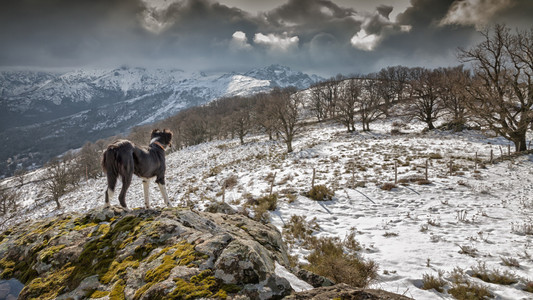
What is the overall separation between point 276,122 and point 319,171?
1748cm

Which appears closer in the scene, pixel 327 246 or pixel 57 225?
pixel 57 225

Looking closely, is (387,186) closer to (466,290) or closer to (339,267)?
(466,290)

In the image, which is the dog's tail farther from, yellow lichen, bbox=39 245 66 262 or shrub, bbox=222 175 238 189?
shrub, bbox=222 175 238 189

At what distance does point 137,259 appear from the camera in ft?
9.47

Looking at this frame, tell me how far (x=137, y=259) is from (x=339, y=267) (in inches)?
157

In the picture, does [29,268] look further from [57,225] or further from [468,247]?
[468,247]

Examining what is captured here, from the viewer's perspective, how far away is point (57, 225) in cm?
432

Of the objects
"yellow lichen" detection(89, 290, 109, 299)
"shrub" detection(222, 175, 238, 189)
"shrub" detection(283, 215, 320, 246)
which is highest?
"yellow lichen" detection(89, 290, 109, 299)

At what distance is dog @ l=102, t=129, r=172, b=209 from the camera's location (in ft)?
A: 14.8

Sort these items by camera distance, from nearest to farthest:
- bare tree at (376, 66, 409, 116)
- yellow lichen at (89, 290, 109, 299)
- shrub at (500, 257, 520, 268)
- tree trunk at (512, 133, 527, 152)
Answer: yellow lichen at (89, 290, 109, 299)
shrub at (500, 257, 520, 268)
tree trunk at (512, 133, 527, 152)
bare tree at (376, 66, 409, 116)

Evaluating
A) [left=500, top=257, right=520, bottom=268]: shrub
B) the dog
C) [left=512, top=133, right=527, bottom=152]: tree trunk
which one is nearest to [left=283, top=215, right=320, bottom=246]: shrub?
the dog

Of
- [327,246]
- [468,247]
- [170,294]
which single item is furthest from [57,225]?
[468,247]

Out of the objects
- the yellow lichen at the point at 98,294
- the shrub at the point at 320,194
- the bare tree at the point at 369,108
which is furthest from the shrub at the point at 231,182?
the bare tree at the point at 369,108

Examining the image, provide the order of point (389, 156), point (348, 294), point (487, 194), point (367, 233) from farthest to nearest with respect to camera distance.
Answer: point (389, 156) < point (487, 194) < point (367, 233) < point (348, 294)
